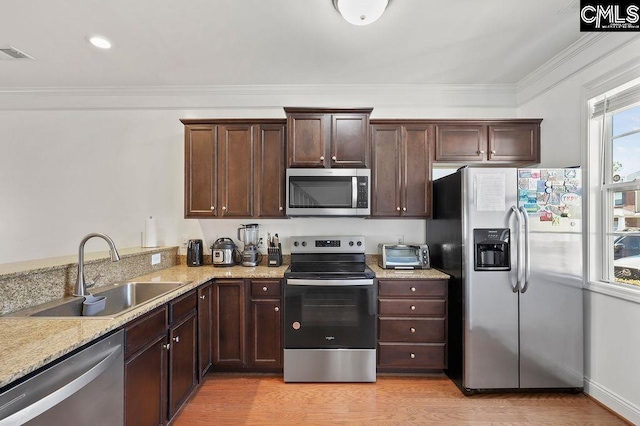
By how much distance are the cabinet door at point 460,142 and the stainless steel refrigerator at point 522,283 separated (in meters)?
0.63

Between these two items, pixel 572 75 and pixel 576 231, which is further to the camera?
pixel 572 75

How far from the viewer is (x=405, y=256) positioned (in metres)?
2.92

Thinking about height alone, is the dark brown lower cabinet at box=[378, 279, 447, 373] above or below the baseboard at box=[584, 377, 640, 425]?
above

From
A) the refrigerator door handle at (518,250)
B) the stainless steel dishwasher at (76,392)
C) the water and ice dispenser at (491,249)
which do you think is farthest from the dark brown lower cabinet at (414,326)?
the stainless steel dishwasher at (76,392)

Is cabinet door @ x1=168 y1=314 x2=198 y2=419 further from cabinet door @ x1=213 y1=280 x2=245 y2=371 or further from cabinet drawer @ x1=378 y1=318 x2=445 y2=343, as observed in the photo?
cabinet drawer @ x1=378 y1=318 x2=445 y2=343

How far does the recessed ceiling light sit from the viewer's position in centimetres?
235

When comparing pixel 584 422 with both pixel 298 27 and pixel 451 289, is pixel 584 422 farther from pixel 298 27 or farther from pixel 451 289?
pixel 298 27

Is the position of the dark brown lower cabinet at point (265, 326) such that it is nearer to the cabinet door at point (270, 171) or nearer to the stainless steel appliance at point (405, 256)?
the cabinet door at point (270, 171)

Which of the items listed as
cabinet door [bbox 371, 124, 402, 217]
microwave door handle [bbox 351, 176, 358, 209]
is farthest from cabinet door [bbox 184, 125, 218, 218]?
cabinet door [bbox 371, 124, 402, 217]

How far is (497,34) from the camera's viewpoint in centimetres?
231

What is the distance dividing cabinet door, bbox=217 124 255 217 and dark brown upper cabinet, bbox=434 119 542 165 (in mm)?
1889

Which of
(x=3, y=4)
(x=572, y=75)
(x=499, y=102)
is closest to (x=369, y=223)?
(x=499, y=102)

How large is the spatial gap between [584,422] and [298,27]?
3.51m

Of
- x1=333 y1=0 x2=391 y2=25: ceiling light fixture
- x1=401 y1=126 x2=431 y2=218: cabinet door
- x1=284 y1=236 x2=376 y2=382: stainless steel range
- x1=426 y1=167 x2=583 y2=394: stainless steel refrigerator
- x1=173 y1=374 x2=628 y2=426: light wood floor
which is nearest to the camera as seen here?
x1=333 y1=0 x2=391 y2=25: ceiling light fixture
